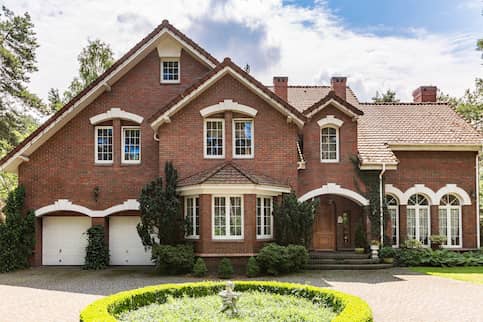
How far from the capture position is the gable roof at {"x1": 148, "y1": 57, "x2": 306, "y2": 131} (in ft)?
61.5

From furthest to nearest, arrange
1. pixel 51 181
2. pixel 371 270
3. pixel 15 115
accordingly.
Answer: pixel 15 115
pixel 51 181
pixel 371 270

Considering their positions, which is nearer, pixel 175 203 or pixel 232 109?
pixel 175 203

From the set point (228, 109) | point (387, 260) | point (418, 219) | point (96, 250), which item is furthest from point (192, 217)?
point (418, 219)

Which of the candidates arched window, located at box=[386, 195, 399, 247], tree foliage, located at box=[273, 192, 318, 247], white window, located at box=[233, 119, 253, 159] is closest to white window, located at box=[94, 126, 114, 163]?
white window, located at box=[233, 119, 253, 159]

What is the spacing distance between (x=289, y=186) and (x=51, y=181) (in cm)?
976

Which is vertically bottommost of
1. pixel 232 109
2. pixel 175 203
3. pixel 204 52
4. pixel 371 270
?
pixel 371 270

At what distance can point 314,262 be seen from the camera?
1889cm

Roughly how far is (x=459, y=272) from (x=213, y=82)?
11.7 metres

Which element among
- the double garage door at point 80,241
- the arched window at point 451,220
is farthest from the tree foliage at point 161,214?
the arched window at point 451,220

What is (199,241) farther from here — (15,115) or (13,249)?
(15,115)

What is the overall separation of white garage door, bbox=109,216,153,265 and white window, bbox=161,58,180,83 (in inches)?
239

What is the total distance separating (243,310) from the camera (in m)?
10.0

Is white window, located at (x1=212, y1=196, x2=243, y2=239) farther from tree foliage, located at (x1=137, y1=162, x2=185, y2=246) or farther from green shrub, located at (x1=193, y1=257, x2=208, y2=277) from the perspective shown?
tree foliage, located at (x1=137, y1=162, x2=185, y2=246)

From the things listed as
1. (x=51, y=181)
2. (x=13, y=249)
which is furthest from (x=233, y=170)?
(x=13, y=249)
